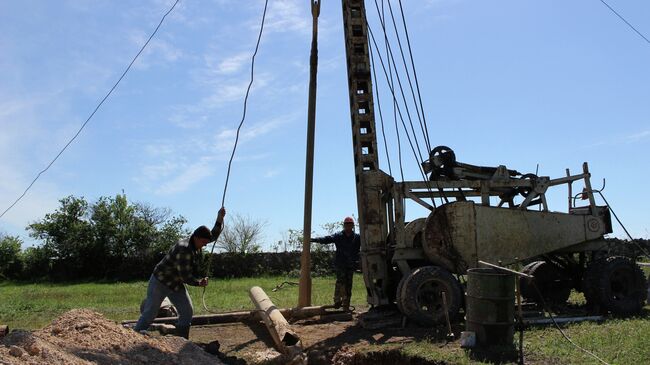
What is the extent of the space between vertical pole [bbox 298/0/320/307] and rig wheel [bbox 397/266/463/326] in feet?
8.14

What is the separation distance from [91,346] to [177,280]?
1.65m

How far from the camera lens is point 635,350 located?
6.88m

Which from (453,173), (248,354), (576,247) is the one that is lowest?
(248,354)

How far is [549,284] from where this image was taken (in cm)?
1152

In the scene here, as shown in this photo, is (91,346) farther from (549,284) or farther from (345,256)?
(549,284)

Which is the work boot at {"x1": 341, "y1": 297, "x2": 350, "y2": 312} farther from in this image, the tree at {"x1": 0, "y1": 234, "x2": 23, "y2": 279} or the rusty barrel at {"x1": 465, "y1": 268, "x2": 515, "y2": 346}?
the tree at {"x1": 0, "y1": 234, "x2": 23, "y2": 279}

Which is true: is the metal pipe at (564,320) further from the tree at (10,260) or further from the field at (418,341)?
the tree at (10,260)

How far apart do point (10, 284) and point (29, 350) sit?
26575mm

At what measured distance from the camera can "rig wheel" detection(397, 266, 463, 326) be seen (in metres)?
8.91

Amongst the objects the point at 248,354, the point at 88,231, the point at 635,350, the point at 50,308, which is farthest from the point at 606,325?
the point at 88,231

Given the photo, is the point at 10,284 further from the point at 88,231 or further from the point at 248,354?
the point at 248,354

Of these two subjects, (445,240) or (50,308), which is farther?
(50,308)

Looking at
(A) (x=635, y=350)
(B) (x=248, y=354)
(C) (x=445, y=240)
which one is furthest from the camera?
(C) (x=445, y=240)

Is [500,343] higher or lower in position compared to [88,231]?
lower
